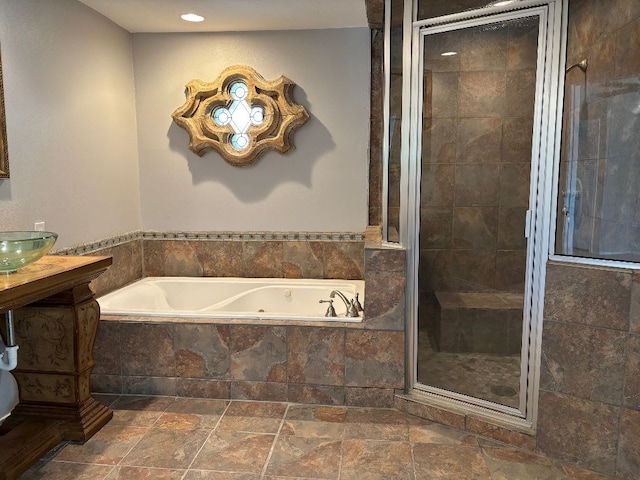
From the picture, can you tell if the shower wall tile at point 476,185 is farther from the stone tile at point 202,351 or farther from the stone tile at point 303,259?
the stone tile at point 202,351

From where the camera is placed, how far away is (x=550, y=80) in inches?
80.0

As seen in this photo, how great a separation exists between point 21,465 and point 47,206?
132 cm

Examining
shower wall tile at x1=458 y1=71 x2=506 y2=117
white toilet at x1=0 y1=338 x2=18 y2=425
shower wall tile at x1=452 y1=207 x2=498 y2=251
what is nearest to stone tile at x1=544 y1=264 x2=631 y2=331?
shower wall tile at x1=452 y1=207 x2=498 y2=251

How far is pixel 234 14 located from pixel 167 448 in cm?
257

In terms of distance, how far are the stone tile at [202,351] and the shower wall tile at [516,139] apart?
173cm

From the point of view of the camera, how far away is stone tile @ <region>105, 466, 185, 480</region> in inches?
77.8

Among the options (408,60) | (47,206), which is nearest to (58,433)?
(47,206)

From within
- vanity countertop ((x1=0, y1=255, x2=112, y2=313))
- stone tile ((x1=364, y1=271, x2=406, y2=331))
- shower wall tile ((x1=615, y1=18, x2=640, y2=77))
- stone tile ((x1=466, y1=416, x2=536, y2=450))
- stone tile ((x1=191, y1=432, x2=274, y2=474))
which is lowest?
stone tile ((x1=191, y1=432, x2=274, y2=474))

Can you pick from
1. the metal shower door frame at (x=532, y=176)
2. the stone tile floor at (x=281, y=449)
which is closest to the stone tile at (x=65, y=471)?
the stone tile floor at (x=281, y=449)

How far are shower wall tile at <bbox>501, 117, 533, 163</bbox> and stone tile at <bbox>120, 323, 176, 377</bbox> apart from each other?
201cm

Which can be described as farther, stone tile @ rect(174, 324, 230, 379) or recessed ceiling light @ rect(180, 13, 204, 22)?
recessed ceiling light @ rect(180, 13, 204, 22)

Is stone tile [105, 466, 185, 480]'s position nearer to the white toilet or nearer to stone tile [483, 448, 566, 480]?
the white toilet

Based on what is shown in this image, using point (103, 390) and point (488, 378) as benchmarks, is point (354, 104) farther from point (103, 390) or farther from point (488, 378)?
point (103, 390)

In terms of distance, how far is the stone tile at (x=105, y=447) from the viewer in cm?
211
